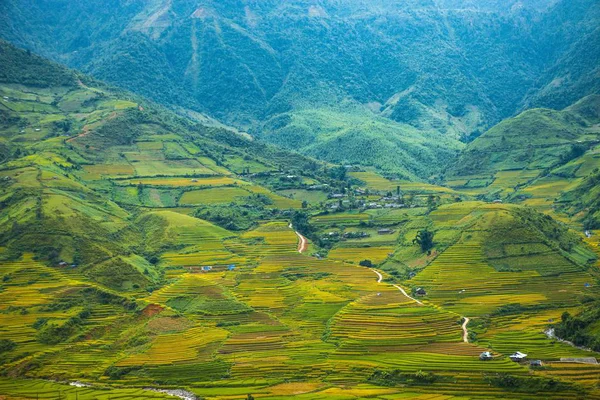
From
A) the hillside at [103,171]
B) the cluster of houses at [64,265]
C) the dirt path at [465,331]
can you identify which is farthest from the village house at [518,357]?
the cluster of houses at [64,265]

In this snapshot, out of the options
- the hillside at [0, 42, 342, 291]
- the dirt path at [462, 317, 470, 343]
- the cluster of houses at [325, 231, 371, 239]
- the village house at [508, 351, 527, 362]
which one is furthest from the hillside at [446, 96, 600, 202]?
the village house at [508, 351, 527, 362]

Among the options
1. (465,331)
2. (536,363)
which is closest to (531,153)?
(465,331)

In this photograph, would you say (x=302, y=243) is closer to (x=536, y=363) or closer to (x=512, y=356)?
(x=512, y=356)

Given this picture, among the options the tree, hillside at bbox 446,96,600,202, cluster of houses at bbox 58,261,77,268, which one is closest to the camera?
cluster of houses at bbox 58,261,77,268

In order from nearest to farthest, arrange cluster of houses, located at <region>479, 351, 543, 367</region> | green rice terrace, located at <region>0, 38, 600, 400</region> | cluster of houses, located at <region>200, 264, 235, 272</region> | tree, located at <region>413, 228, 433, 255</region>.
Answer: cluster of houses, located at <region>479, 351, 543, 367</region> < green rice terrace, located at <region>0, 38, 600, 400</region> < cluster of houses, located at <region>200, 264, 235, 272</region> < tree, located at <region>413, 228, 433, 255</region>

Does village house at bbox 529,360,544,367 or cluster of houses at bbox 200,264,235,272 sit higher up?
cluster of houses at bbox 200,264,235,272

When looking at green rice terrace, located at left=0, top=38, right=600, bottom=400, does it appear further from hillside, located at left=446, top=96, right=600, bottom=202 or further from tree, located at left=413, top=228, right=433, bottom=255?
hillside, located at left=446, top=96, right=600, bottom=202

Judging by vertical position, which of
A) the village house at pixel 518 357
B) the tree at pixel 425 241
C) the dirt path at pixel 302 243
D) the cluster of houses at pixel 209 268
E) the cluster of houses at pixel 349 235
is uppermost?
the cluster of houses at pixel 349 235

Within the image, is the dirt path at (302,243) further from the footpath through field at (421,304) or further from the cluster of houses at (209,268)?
the footpath through field at (421,304)

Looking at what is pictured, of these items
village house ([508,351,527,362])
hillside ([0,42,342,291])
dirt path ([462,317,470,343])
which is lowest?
village house ([508,351,527,362])
